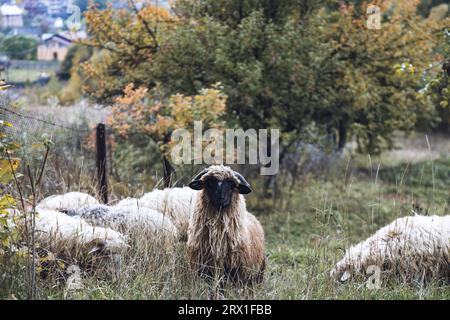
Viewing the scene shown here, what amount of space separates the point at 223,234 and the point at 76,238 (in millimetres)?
1510

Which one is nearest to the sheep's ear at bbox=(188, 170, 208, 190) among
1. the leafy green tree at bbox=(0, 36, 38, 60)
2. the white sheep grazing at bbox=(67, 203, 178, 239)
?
the white sheep grazing at bbox=(67, 203, 178, 239)

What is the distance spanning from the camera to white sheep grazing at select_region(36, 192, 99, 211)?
27.3ft

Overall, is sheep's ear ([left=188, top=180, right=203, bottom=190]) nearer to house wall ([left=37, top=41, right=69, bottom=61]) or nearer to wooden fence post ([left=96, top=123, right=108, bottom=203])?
wooden fence post ([left=96, top=123, right=108, bottom=203])

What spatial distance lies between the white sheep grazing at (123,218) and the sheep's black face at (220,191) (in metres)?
0.81

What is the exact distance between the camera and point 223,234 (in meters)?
6.86

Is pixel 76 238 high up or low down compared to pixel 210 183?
down

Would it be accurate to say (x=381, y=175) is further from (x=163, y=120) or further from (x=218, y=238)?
(x=218, y=238)

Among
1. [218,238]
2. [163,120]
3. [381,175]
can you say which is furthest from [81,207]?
[381,175]

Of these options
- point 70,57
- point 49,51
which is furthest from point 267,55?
point 70,57

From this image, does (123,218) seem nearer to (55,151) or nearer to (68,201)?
(68,201)

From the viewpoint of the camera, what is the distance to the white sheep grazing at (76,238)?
657 centimetres

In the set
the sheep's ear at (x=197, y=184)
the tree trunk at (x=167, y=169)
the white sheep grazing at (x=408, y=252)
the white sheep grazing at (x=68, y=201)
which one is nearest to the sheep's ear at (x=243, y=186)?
the sheep's ear at (x=197, y=184)

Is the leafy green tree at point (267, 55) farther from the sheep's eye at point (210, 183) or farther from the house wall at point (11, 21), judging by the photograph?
the sheep's eye at point (210, 183)
